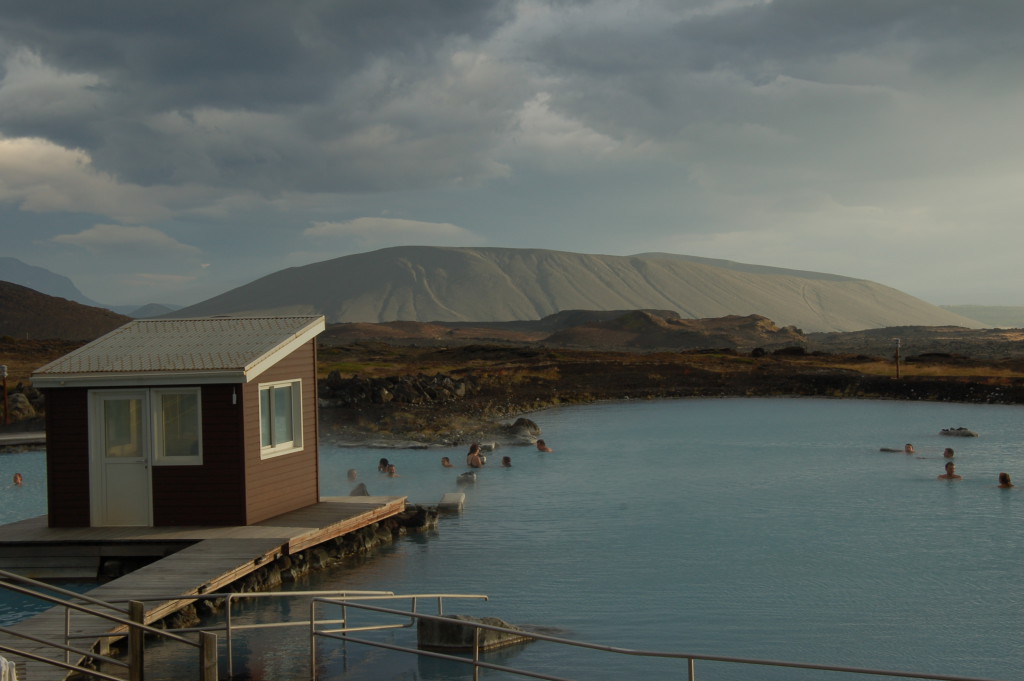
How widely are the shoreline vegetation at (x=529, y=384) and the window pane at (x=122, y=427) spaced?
1493cm

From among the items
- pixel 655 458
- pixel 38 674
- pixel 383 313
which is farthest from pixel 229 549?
pixel 383 313

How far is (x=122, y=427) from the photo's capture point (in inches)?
493

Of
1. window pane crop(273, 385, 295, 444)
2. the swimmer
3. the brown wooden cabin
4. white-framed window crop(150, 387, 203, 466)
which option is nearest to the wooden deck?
the brown wooden cabin

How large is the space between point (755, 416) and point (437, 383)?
13179mm

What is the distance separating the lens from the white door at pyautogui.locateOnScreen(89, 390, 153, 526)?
12.5 meters

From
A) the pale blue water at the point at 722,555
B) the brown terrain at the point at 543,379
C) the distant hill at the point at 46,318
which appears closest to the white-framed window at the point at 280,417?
the pale blue water at the point at 722,555

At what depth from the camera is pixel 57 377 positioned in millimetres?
12266

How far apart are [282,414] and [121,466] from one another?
2.36 metres

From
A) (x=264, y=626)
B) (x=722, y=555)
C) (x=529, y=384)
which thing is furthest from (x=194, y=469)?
(x=529, y=384)

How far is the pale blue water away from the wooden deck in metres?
0.82

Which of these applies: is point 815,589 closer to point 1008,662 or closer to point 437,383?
point 1008,662

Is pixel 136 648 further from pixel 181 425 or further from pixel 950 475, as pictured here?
pixel 950 475

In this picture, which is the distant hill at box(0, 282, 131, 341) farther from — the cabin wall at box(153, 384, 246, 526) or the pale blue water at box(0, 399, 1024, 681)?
the cabin wall at box(153, 384, 246, 526)

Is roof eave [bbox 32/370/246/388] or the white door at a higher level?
roof eave [bbox 32/370/246/388]
